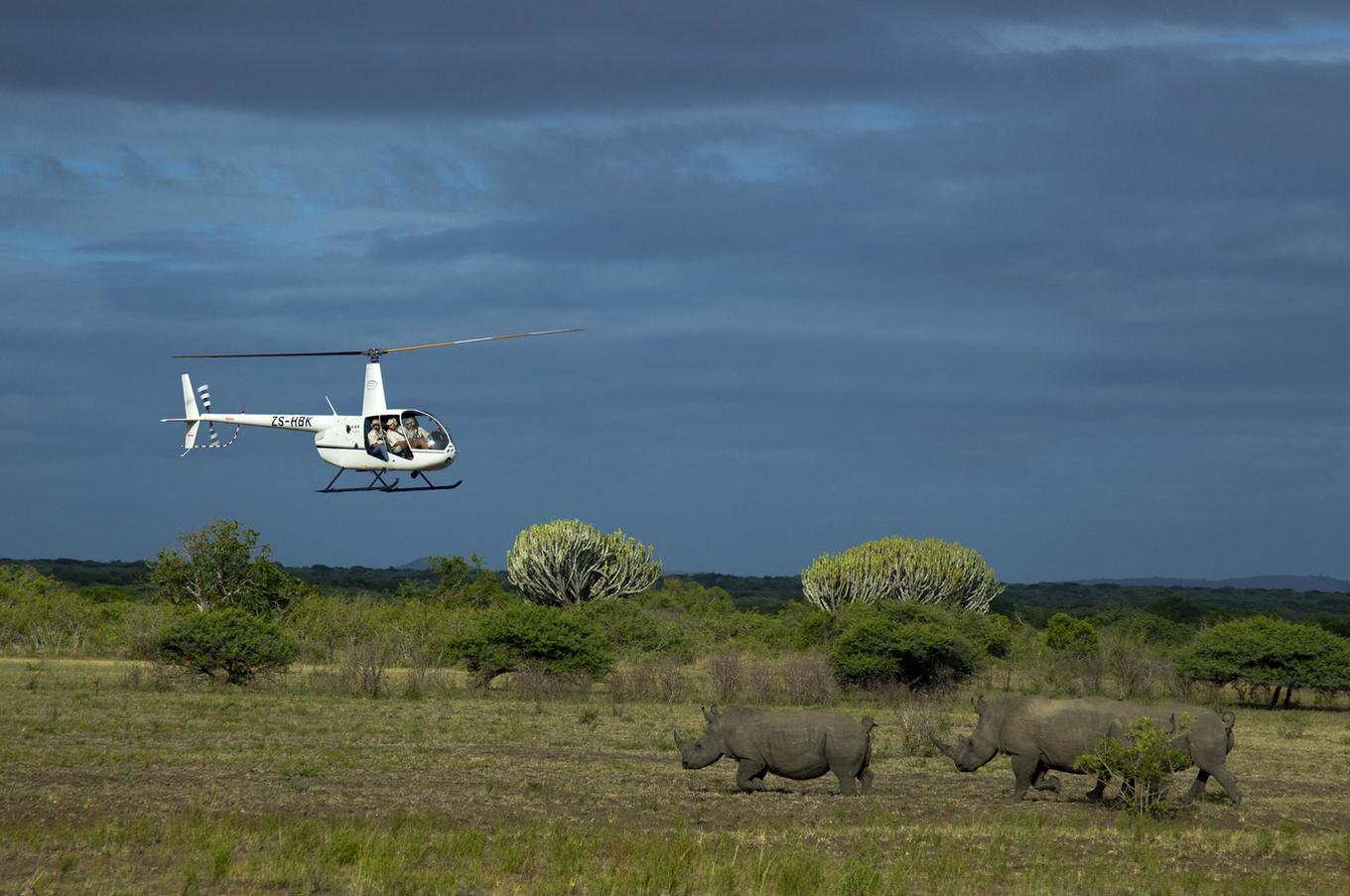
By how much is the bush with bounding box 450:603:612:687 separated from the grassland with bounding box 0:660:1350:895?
36.9 feet

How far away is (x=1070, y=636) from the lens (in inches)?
2320

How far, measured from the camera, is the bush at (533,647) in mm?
38344

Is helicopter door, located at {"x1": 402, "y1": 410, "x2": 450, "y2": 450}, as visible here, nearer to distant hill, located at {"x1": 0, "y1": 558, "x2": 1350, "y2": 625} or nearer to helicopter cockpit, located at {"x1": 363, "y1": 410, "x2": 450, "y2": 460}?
helicopter cockpit, located at {"x1": 363, "y1": 410, "x2": 450, "y2": 460}

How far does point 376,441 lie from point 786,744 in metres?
17.5

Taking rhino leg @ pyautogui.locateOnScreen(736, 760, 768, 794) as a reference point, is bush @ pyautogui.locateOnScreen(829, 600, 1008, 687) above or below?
above

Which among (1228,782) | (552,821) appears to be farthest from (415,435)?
(1228,782)

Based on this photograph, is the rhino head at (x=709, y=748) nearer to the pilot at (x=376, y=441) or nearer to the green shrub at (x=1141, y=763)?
the green shrub at (x=1141, y=763)

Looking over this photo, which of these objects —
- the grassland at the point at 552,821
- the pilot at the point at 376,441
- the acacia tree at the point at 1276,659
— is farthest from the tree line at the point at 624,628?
the grassland at the point at 552,821

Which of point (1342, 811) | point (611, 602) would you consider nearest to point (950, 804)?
point (1342, 811)

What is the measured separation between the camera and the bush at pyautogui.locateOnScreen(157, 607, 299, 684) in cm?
3575

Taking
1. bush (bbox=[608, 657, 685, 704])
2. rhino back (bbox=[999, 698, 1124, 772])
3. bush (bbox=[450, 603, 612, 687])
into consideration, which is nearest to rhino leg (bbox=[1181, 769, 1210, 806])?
rhino back (bbox=[999, 698, 1124, 772])

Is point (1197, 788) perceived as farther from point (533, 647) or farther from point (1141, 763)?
point (533, 647)

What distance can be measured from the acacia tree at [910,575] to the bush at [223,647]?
25203 millimetres

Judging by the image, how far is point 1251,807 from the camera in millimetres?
18359
